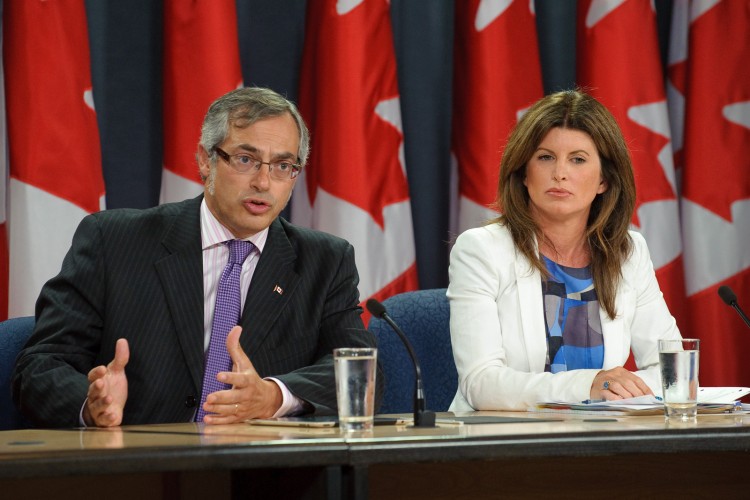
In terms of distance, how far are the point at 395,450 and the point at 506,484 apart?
36 cm

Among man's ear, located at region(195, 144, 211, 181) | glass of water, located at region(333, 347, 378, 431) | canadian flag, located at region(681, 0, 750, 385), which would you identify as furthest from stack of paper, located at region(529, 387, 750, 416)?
canadian flag, located at region(681, 0, 750, 385)

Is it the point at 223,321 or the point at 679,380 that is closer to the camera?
the point at 679,380

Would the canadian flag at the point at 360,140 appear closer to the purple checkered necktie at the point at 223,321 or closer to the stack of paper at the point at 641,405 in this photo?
the purple checkered necktie at the point at 223,321

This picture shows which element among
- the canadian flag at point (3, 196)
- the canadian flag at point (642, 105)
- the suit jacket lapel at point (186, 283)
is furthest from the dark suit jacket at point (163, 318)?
the canadian flag at point (642, 105)

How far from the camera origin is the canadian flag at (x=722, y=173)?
→ 149 inches

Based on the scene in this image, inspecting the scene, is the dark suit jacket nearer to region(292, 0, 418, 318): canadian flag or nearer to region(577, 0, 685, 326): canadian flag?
region(292, 0, 418, 318): canadian flag

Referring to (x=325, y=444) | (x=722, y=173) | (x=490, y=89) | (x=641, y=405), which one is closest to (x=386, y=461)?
(x=325, y=444)

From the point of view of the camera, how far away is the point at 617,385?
7.91 ft

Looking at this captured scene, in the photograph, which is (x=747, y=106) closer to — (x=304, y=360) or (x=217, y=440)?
(x=304, y=360)

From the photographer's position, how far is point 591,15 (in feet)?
12.4

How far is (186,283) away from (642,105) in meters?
2.03

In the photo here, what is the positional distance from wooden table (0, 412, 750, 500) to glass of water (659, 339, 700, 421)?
44mm

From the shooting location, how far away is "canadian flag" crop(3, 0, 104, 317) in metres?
3.05

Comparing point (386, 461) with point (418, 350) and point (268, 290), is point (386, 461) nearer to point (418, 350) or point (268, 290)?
point (268, 290)
